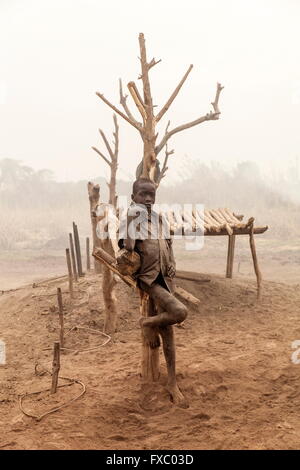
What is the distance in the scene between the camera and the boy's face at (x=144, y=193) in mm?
3684

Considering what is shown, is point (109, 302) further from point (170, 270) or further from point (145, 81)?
point (145, 81)

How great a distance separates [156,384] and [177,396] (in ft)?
1.10

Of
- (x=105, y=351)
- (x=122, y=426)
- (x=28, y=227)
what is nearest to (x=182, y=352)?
(x=105, y=351)

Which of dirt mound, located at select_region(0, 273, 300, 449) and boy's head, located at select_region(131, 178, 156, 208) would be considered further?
boy's head, located at select_region(131, 178, 156, 208)

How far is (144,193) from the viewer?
3.69m

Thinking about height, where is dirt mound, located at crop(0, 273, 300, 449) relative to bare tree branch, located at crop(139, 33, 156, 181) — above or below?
below

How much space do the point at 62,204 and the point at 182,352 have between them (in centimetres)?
2212

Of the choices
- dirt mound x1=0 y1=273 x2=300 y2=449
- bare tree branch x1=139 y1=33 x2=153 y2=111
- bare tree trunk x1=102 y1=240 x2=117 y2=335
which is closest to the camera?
dirt mound x1=0 y1=273 x2=300 y2=449

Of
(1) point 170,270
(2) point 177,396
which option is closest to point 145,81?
(1) point 170,270

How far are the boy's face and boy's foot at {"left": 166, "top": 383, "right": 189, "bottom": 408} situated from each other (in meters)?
1.61

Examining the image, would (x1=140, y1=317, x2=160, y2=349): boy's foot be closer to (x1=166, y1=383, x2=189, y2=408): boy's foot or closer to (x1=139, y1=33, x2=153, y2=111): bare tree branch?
(x1=166, y1=383, x2=189, y2=408): boy's foot

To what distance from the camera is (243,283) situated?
891cm


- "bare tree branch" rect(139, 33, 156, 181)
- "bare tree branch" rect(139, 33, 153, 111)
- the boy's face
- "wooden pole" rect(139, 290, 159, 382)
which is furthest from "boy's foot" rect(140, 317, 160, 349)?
"bare tree branch" rect(139, 33, 153, 111)

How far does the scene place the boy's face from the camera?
12.1ft
